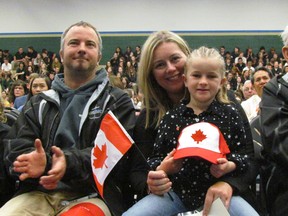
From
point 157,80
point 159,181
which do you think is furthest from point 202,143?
point 157,80

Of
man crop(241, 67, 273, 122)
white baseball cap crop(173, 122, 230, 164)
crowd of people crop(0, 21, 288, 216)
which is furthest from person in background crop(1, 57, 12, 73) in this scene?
white baseball cap crop(173, 122, 230, 164)

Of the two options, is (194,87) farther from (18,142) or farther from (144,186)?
(18,142)

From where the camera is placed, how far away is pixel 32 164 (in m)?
2.24

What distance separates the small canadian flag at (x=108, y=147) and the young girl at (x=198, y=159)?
18 centimetres

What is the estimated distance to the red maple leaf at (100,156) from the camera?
7.44ft

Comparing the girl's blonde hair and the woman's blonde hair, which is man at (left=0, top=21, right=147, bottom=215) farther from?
the girl's blonde hair

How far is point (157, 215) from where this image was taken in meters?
2.10

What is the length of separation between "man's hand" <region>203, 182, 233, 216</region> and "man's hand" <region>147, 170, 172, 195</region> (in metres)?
0.20

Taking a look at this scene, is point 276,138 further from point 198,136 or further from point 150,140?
point 150,140

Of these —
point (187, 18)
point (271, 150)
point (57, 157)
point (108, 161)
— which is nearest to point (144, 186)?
point (108, 161)

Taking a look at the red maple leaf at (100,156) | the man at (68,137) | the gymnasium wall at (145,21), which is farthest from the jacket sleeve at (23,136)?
the gymnasium wall at (145,21)

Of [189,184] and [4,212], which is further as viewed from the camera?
[4,212]

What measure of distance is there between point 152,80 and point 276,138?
2.92 feet

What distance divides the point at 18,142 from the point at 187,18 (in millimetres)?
16573
